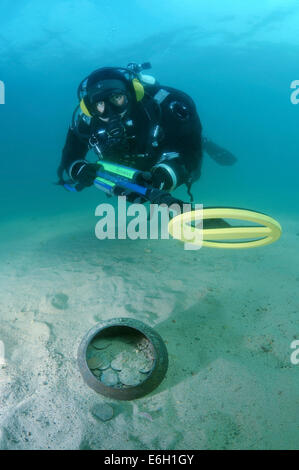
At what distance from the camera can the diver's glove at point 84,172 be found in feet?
15.0

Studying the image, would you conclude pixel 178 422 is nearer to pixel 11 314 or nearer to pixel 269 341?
pixel 269 341

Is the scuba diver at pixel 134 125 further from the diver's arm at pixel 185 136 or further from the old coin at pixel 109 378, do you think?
the old coin at pixel 109 378

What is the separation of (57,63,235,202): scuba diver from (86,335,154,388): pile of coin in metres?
2.63

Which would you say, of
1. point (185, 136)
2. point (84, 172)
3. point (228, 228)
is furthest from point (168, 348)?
point (185, 136)

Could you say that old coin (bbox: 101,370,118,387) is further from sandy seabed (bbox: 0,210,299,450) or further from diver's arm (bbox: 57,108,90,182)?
diver's arm (bbox: 57,108,90,182)

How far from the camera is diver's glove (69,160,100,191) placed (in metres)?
4.58

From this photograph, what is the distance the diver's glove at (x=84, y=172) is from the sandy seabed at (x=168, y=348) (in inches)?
66.6

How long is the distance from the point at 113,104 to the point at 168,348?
4.23 m

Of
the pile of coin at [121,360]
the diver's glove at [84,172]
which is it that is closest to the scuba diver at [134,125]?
the diver's glove at [84,172]

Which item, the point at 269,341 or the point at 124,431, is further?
the point at 269,341

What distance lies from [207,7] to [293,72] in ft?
62.6

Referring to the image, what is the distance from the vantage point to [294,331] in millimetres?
3402
